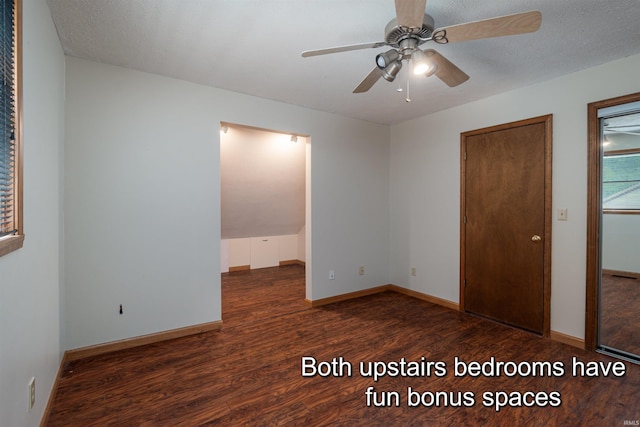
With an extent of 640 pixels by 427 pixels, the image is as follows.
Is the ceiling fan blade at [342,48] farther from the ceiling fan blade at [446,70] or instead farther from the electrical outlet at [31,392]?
the electrical outlet at [31,392]

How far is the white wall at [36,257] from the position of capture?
1210 mm

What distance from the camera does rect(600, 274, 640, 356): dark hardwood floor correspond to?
8.09 ft

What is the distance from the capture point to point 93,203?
2.46m

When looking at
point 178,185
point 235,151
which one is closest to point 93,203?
point 178,185

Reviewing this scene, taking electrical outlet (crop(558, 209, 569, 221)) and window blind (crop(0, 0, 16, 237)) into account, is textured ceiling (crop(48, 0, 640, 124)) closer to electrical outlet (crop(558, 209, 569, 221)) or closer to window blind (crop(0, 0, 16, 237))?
window blind (crop(0, 0, 16, 237))

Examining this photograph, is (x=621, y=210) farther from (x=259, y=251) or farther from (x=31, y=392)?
(x=259, y=251)

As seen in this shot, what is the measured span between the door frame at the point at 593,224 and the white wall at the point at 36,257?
145 inches

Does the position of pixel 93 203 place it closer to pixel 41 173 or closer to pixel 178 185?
pixel 178 185

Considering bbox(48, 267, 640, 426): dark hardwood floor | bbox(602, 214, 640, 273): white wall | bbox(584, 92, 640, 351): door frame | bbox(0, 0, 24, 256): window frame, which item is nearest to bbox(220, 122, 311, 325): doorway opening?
bbox(48, 267, 640, 426): dark hardwood floor

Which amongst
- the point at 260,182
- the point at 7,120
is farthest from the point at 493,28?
the point at 260,182

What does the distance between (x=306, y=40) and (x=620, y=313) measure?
3.33 metres

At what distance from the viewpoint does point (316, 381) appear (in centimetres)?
214

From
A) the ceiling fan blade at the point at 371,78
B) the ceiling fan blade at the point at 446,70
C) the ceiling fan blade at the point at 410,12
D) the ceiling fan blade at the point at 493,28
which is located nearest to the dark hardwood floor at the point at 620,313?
the ceiling fan blade at the point at 446,70

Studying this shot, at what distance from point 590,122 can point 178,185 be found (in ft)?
11.7
